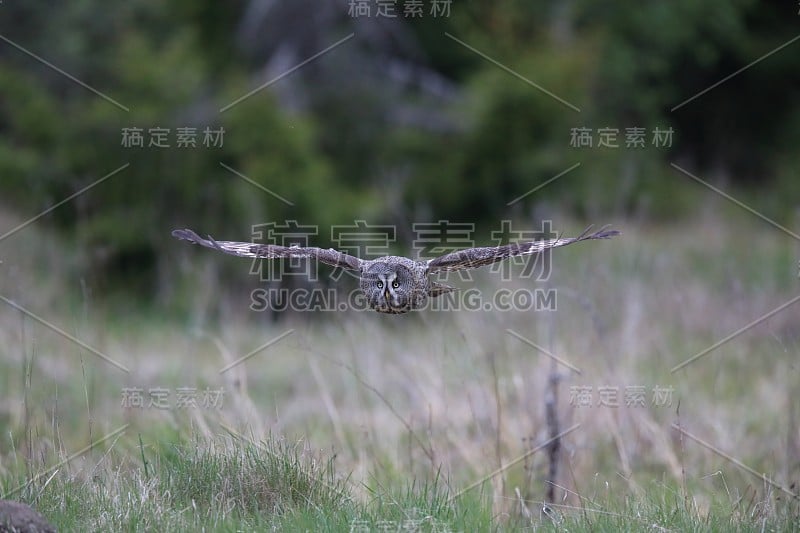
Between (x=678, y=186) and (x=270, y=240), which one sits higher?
(x=678, y=186)

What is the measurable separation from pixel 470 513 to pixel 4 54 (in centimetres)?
1472

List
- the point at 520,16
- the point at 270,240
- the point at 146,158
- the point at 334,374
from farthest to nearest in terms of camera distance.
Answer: the point at 520,16
the point at 146,158
the point at 270,240
the point at 334,374

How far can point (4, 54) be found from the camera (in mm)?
16453

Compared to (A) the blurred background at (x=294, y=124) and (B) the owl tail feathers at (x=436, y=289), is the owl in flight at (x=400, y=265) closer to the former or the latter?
Answer: (B) the owl tail feathers at (x=436, y=289)

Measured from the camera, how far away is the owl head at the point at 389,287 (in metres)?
4.44

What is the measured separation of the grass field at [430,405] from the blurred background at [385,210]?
0.19ft

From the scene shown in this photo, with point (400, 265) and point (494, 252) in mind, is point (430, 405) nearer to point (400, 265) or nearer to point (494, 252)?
point (400, 265)

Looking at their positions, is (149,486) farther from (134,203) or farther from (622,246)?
(134,203)

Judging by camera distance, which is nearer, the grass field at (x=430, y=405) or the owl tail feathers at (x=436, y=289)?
the grass field at (x=430, y=405)

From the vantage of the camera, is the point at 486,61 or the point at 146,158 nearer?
the point at 146,158

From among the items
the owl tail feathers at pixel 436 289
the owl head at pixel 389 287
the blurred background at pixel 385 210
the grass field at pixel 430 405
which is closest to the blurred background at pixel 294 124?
the blurred background at pixel 385 210

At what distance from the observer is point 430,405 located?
17.2 ft

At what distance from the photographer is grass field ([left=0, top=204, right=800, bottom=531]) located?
4621mm

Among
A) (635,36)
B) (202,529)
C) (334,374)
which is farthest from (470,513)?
(635,36)
